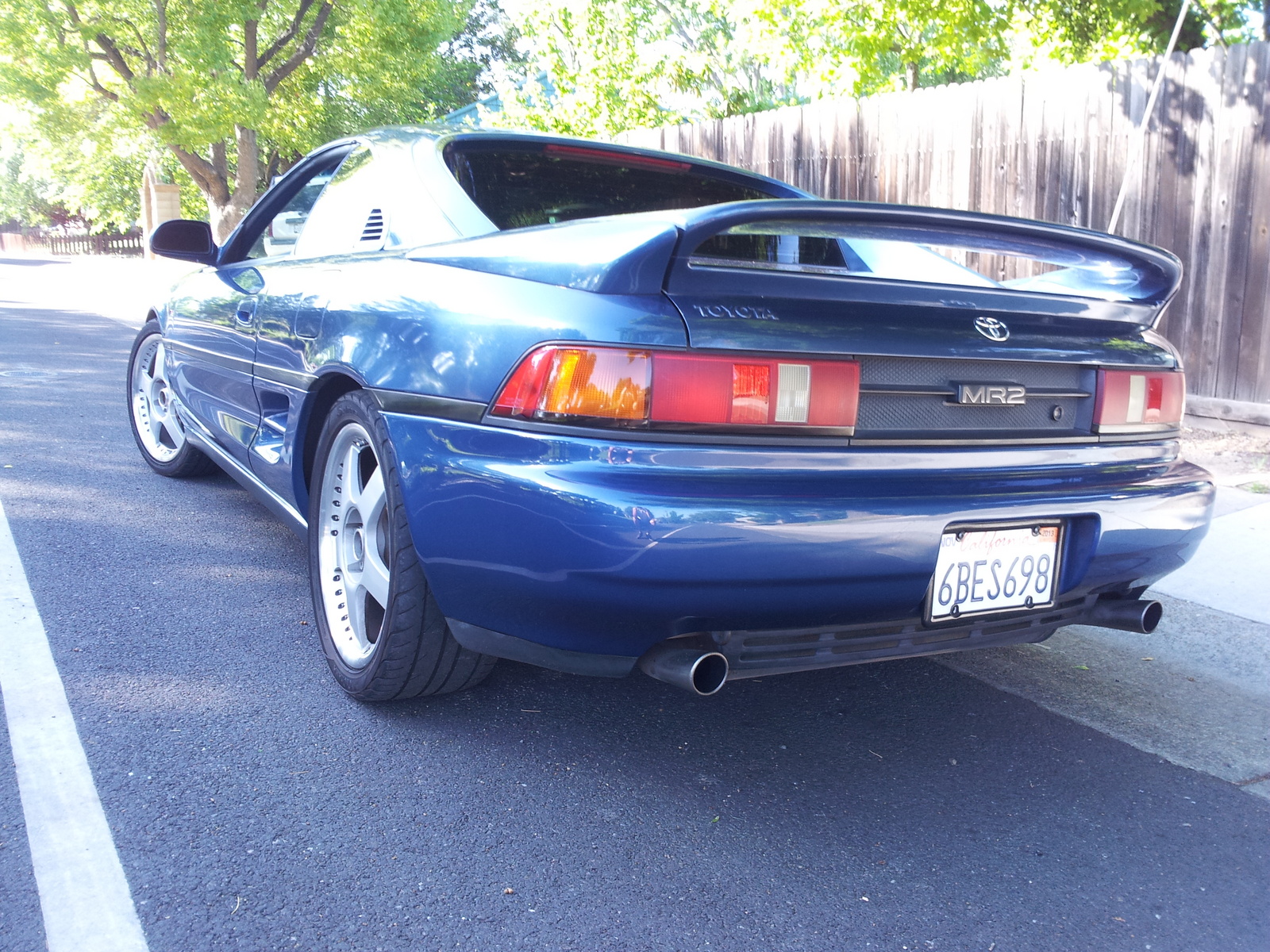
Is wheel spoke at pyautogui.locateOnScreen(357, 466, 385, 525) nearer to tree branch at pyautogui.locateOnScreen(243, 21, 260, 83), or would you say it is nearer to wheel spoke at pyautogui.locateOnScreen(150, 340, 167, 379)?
wheel spoke at pyautogui.locateOnScreen(150, 340, 167, 379)

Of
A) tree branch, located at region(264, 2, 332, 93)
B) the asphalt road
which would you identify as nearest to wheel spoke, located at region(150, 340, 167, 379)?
the asphalt road

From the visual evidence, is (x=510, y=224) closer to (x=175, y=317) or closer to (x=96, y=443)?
(x=175, y=317)

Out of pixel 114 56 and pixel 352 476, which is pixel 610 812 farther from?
pixel 114 56

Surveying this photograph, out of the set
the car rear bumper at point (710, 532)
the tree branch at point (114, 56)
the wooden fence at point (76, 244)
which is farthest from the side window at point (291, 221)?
the wooden fence at point (76, 244)

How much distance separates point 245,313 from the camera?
3652 mm

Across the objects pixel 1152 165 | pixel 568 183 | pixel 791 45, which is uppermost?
pixel 791 45

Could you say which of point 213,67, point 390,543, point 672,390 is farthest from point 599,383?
point 213,67

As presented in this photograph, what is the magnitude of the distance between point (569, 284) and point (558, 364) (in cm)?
18

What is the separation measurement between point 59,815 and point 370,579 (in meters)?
0.86

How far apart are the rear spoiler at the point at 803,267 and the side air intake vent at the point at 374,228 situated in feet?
1.39

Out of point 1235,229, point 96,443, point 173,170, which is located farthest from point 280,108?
point 1235,229

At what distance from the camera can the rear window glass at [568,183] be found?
9.87ft

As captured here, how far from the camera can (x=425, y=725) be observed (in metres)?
2.78

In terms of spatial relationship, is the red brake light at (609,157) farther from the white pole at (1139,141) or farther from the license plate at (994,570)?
the white pole at (1139,141)
